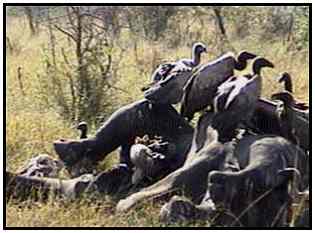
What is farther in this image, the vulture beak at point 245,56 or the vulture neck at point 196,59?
the vulture neck at point 196,59

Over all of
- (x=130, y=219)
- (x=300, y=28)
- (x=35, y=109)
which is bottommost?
(x=130, y=219)

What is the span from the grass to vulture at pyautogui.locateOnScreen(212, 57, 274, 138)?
500 mm

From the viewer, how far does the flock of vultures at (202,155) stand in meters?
3.47

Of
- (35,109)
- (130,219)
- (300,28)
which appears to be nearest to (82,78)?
(35,109)

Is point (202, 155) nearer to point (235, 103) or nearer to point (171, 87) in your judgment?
point (235, 103)

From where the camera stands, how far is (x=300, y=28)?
1104 centimetres

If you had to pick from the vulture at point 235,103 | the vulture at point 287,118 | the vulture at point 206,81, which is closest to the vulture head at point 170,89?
the vulture at point 206,81

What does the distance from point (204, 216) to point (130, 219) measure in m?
0.39

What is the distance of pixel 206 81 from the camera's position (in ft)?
13.3

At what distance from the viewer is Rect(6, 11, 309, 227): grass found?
3.77 metres

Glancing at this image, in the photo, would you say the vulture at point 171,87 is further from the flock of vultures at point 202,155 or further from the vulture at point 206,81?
the vulture at point 206,81

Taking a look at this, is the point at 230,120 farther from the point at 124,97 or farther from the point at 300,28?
the point at 300,28

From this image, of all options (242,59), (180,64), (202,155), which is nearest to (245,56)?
(242,59)

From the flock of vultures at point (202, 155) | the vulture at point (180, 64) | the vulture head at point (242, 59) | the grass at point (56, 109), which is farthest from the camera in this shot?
the vulture at point (180, 64)
